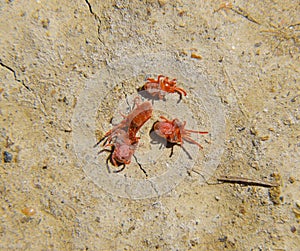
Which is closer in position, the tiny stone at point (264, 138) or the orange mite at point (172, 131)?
the orange mite at point (172, 131)

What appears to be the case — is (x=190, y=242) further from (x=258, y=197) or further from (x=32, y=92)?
(x=32, y=92)

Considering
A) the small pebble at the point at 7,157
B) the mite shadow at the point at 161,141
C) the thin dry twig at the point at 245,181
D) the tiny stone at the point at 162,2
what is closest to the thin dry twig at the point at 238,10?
the tiny stone at the point at 162,2

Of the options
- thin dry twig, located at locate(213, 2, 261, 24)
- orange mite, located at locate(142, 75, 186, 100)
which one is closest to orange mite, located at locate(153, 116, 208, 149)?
orange mite, located at locate(142, 75, 186, 100)

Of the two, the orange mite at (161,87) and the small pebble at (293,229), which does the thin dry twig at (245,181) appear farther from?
the orange mite at (161,87)

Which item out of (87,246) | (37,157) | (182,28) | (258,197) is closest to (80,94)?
(37,157)

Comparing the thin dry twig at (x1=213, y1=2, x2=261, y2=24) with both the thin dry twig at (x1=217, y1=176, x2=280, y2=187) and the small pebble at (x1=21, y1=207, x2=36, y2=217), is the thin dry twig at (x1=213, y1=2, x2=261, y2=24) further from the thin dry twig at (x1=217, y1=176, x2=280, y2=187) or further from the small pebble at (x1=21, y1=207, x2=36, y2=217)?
the small pebble at (x1=21, y1=207, x2=36, y2=217)

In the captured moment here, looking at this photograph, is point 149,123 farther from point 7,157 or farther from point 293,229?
point 293,229
